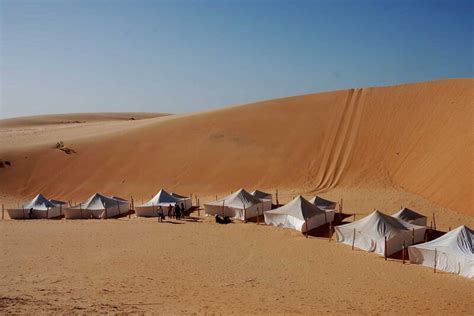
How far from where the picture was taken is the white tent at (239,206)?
90.5 feet

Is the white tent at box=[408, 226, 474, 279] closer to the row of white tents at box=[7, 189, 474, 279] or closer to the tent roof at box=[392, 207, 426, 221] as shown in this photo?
the row of white tents at box=[7, 189, 474, 279]

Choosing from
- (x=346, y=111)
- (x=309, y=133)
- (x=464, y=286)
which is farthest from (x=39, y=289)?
(x=346, y=111)

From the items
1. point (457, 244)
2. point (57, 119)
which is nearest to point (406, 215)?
point (457, 244)

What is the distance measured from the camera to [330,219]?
26.0 metres

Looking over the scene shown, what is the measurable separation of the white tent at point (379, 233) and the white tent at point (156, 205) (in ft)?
37.4

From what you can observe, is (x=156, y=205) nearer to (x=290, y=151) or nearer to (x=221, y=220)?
(x=221, y=220)

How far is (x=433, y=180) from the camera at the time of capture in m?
32.0

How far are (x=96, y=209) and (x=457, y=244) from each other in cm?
2083

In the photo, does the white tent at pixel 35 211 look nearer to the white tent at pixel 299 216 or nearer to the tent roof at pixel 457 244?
the white tent at pixel 299 216

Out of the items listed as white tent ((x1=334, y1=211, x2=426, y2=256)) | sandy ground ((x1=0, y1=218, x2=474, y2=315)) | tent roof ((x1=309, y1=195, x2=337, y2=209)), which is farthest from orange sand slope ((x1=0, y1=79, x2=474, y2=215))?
sandy ground ((x1=0, y1=218, x2=474, y2=315))

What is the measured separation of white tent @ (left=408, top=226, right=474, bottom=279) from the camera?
17828 mm

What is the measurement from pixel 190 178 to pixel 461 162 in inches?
788

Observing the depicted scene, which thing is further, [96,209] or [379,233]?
[96,209]

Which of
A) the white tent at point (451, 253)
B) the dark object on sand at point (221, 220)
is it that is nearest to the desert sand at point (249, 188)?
the dark object on sand at point (221, 220)
